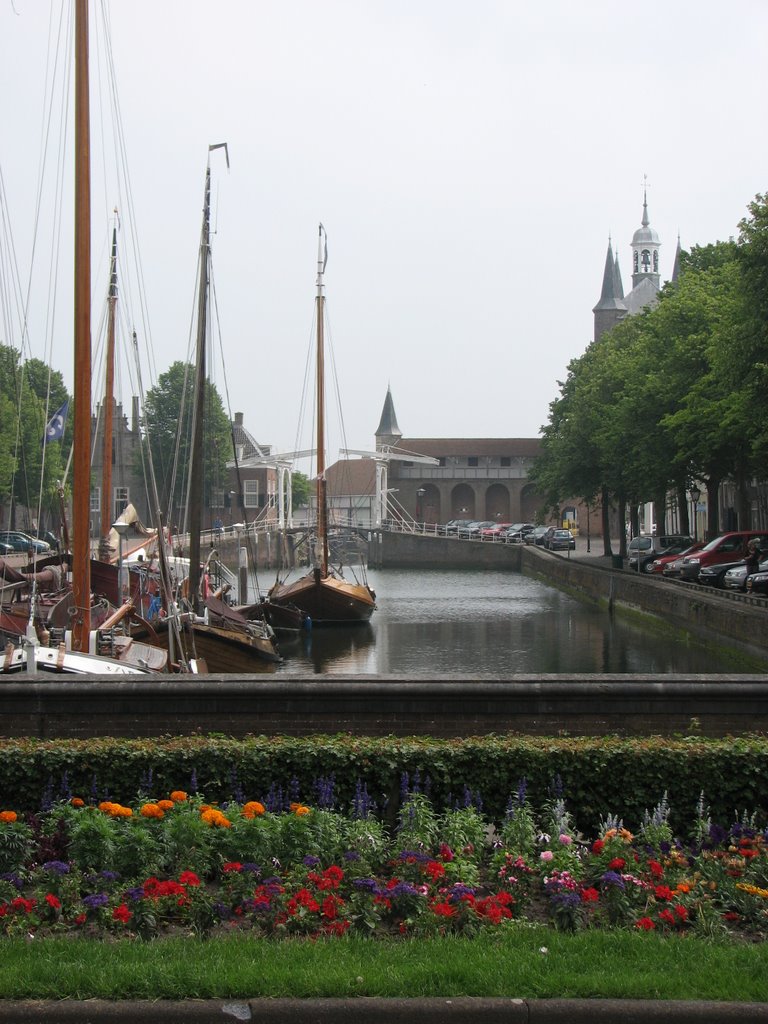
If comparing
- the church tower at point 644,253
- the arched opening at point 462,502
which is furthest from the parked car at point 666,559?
the church tower at point 644,253

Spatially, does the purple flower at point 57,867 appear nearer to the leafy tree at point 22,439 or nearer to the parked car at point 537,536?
the leafy tree at point 22,439

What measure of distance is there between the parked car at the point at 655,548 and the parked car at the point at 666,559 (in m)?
0.47

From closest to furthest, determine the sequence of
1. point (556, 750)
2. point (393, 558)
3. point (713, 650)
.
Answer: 1. point (556, 750)
2. point (713, 650)
3. point (393, 558)

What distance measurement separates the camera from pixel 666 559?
4856 centimetres

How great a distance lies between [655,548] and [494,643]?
18.8 metres

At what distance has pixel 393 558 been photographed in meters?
94.6

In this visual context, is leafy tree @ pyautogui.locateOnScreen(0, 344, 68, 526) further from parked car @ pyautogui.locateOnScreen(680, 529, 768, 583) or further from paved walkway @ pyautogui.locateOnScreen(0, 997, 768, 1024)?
paved walkway @ pyautogui.locateOnScreen(0, 997, 768, 1024)

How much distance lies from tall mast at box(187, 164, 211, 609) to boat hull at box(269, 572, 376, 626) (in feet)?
45.9

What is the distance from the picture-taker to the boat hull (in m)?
44.0

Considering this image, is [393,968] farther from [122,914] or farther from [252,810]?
[252,810]

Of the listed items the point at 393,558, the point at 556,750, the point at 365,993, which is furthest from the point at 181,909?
the point at 393,558

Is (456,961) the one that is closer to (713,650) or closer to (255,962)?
(255,962)

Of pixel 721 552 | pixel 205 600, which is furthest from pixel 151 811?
pixel 721 552

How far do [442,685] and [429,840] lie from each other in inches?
129
